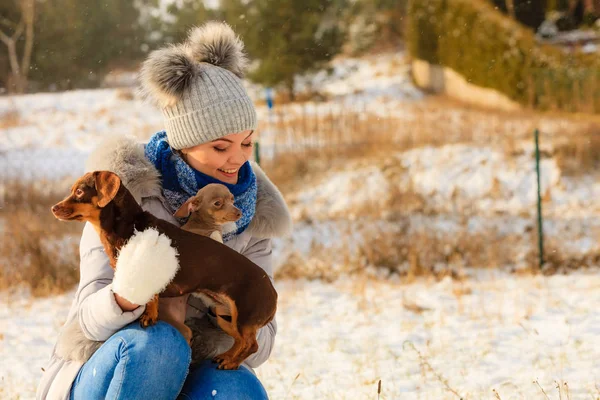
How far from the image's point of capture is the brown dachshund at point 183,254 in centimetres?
187

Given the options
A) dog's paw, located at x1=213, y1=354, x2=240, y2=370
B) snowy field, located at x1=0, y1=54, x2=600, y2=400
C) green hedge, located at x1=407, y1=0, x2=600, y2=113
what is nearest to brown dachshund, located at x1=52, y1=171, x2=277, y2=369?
dog's paw, located at x1=213, y1=354, x2=240, y2=370

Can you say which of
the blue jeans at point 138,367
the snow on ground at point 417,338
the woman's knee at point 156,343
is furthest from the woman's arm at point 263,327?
the snow on ground at point 417,338

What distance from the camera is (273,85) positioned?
18000 mm

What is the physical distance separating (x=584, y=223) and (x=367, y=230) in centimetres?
259

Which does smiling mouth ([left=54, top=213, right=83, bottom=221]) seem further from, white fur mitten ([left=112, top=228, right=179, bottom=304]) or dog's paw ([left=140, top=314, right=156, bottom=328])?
dog's paw ([left=140, top=314, right=156, bottom=328])

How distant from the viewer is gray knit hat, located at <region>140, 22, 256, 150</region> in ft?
7.41

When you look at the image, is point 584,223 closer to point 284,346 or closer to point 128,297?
point 284,346

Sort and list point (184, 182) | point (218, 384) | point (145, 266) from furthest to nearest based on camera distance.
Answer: point (184, 182) → point (218, 384) → point (145, 266)

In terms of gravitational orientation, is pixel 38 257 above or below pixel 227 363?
below

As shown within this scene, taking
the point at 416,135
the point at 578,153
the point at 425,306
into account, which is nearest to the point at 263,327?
the point at 425,306

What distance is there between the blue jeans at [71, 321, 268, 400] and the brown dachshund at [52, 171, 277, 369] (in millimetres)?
61

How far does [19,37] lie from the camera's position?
21969 millimetres

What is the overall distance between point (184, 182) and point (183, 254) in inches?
16.8

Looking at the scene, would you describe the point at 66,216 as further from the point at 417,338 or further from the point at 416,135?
the point at 416,135
